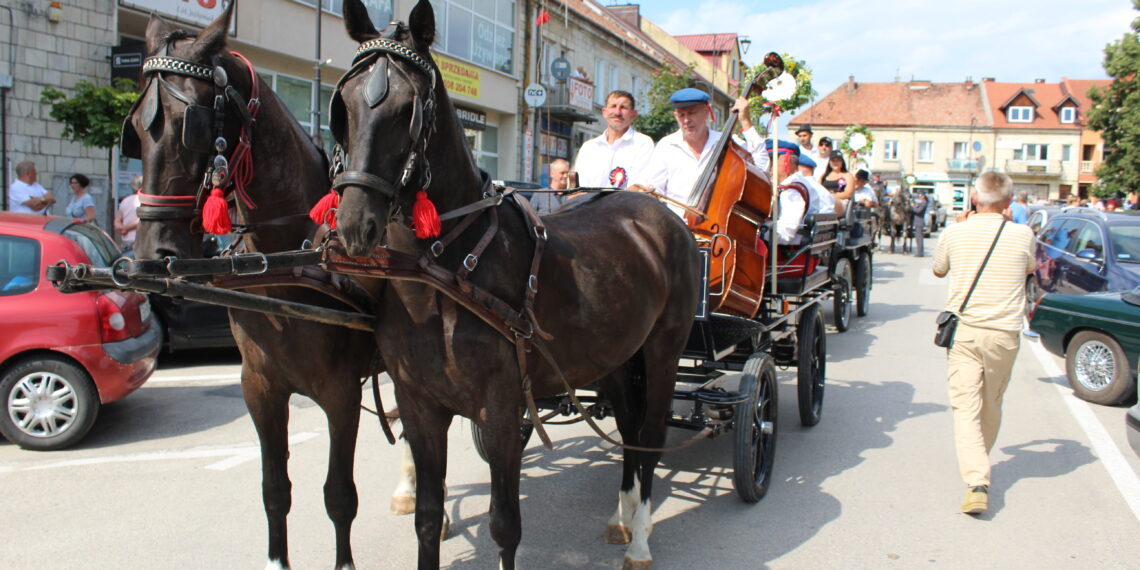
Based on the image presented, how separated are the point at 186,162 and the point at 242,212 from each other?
33 centimetres

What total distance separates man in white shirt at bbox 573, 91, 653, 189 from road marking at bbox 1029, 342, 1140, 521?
391 cm

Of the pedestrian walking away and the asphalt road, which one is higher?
the pedestrian walking away

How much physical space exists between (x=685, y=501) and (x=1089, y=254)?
808cm

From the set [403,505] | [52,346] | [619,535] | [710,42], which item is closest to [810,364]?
[619,535]

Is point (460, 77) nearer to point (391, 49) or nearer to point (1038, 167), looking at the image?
point (391, 49)

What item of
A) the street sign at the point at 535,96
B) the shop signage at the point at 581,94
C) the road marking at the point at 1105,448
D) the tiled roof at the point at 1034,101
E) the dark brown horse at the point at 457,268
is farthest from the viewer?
the tiled roof at the point at 1034,101

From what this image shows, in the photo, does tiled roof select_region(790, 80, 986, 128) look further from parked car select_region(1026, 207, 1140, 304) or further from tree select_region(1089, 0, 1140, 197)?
parked car select_region(1026, 207, 1140, 304)

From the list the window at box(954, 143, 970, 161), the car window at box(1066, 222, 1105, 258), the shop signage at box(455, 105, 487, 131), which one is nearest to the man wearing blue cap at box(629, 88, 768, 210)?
the car window at box(1066, 222, 1105, 258)

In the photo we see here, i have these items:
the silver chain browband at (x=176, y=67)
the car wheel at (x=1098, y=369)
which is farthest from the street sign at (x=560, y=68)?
the silver chain browband at (x=176, y=67)

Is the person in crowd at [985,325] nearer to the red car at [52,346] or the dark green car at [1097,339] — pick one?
the dark green car at [1097,339]

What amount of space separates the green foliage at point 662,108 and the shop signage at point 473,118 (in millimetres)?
5016

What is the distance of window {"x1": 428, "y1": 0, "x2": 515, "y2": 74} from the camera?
20.8 meters

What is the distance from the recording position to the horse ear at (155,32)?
118 inches

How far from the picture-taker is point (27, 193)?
10.6m
